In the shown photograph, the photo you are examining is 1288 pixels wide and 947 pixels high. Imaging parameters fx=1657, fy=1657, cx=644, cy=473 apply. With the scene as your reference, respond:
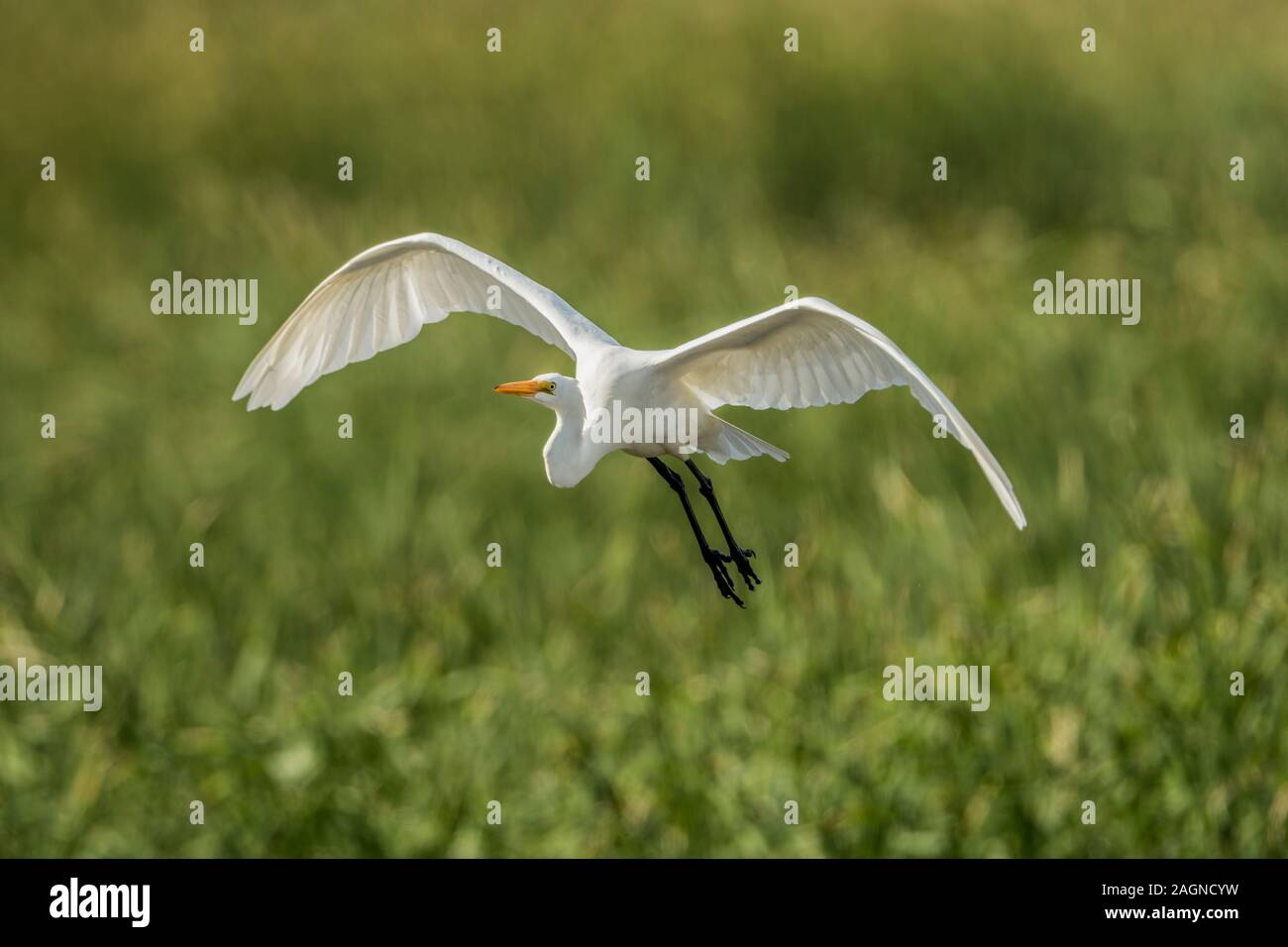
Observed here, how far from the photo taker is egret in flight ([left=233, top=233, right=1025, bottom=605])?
3.40 ft

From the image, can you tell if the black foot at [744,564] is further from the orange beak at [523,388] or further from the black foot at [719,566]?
the orange beak at [523,388]

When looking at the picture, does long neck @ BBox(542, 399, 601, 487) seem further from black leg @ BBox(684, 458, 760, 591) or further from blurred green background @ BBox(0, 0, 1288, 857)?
blurred green background @ BBox(0, 0, 1288, 857)

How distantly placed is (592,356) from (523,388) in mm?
65

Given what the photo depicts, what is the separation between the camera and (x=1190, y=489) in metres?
6.61

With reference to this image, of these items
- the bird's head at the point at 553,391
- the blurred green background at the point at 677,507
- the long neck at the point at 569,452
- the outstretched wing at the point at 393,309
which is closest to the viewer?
the long neck at the point at 569,452

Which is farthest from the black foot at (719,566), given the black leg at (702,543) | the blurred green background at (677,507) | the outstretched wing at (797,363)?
the blurred green background at (677,507)

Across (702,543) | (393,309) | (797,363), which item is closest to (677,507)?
(393,309)

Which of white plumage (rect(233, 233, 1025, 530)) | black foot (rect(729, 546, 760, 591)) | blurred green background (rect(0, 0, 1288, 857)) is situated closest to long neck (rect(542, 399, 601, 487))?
white plumage (rect(233, 233, 1025, 530))

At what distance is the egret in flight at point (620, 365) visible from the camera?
3.40ft

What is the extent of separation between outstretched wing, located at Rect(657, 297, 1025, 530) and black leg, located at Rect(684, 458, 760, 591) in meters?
0.06

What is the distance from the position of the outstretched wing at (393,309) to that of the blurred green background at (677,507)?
268cm

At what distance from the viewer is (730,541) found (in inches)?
42.8

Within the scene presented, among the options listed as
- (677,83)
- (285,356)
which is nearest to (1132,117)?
(677,83)
